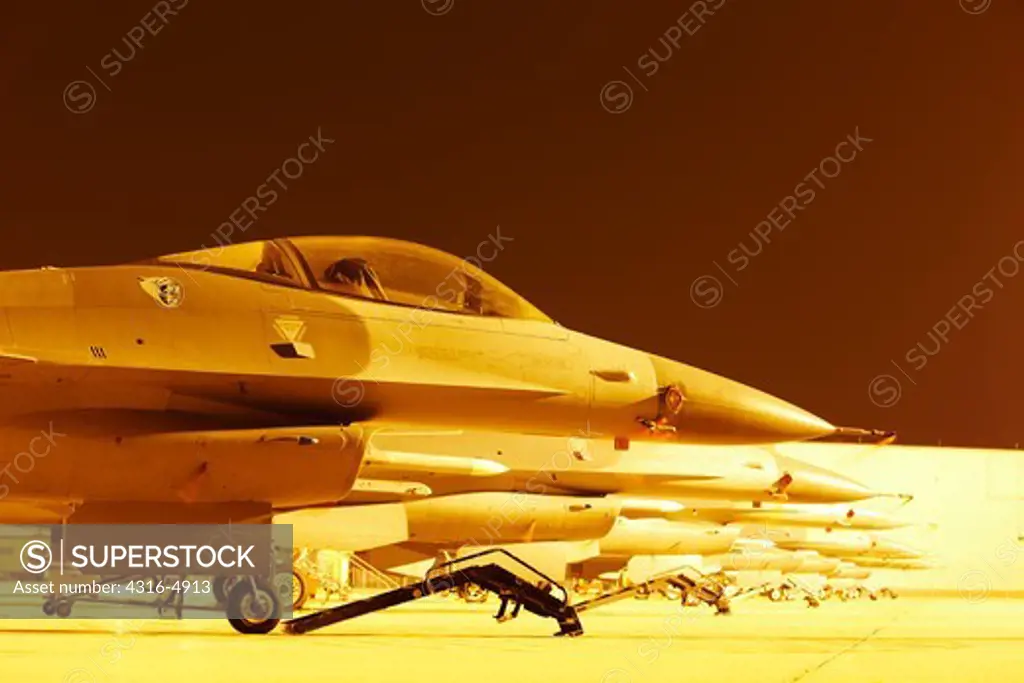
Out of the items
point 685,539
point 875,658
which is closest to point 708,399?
point 875,658

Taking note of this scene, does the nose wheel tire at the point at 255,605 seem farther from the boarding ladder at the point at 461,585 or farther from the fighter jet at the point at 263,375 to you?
the fighter jet at the point at 263,375

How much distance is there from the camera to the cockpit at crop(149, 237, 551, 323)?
10148mm

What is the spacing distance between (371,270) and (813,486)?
54.7 ft

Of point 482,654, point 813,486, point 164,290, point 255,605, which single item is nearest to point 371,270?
point 164,290

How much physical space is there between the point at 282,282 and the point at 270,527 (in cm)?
248

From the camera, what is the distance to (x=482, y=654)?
1096cm

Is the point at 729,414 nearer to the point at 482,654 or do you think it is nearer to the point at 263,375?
the point at 482,654

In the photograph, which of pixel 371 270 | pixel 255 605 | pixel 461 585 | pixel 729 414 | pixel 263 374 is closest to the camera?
pixel 263 374

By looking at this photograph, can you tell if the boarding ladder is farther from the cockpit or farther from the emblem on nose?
the emblem on nose

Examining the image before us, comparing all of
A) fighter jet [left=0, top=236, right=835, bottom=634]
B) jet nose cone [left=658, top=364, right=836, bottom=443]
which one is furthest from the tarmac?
jet nose cone [left=658, top=364, right=836, bottom=443]

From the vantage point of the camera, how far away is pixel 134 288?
30.2ft

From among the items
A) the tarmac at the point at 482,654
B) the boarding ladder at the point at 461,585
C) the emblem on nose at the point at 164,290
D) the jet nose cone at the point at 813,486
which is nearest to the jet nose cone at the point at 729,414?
the tarmac at the point at 482,654

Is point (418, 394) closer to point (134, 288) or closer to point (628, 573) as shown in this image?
point (134, 288)

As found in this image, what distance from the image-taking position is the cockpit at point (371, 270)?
10148 millimetres
